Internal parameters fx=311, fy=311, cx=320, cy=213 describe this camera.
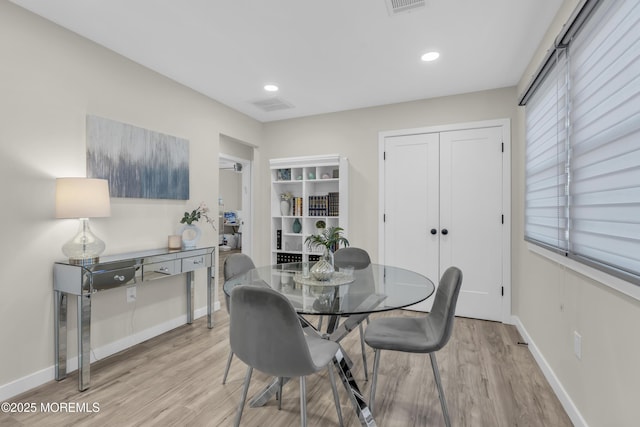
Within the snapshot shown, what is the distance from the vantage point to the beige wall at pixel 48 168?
204 cm

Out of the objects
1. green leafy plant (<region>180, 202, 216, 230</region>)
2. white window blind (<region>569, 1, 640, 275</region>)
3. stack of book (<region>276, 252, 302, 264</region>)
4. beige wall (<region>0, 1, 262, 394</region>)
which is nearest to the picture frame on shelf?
stack of book (<region>276, 252, 302, 264</region>)

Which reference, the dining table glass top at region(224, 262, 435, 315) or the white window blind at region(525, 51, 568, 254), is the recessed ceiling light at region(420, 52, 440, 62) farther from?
the dining table glass top at region(224, 262, 435, 315)

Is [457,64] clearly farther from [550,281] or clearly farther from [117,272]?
[117,272]

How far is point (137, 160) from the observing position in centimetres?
285

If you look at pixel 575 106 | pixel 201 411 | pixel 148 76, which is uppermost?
pixel 148 76

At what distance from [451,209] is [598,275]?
2130 millimetres

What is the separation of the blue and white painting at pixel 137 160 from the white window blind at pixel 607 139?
3.29m

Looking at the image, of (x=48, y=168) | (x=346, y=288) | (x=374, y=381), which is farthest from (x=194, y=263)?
(x=374, y=381)

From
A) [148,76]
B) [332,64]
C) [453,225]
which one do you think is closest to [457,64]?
[332,64]

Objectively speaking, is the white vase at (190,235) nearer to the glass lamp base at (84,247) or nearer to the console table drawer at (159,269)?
the console table drawer at (159,269)

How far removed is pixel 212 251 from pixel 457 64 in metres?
3.01

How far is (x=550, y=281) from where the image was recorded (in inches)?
89.4

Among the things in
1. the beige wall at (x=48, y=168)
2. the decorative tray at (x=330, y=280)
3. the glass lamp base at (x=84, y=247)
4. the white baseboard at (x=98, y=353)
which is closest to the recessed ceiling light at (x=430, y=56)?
the decorative tray at (x=330, y=280)

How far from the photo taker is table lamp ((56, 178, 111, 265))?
2.15 meters
